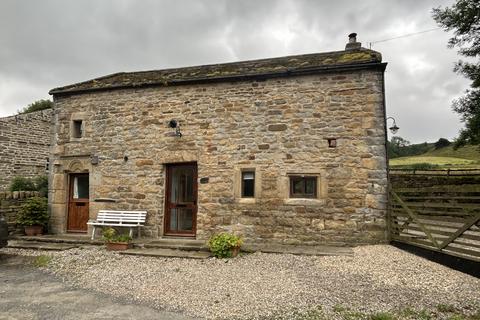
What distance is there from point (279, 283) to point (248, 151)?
375 cm

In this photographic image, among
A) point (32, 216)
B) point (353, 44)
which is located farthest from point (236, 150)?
point (32, 216)

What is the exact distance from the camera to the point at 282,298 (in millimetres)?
4422

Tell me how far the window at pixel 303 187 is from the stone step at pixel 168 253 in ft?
8.43

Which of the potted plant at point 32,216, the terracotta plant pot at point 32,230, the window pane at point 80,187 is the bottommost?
the terracotta plant pot at point 32,230

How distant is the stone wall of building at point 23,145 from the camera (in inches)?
595

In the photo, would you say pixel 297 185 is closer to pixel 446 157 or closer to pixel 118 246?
pixel 118 246

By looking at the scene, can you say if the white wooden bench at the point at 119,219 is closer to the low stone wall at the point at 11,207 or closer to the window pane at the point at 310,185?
the low stone wall at the point at 11,207

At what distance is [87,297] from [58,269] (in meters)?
2.06

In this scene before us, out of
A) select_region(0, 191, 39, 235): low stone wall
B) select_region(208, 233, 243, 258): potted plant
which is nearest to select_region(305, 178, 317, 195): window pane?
select_region(208, 233, 243, 258): potted plant

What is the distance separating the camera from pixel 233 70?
Answer: 8.75 m

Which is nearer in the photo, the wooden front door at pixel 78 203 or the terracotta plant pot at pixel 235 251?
the terracotta plant pot at pixel 235 251

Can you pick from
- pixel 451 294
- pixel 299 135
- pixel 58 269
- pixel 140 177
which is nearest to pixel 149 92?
pixel 140 177

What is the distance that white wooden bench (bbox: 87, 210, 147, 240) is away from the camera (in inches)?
334

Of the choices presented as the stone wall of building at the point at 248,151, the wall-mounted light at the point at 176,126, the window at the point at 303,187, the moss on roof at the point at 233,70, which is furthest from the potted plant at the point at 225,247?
the moss on roof at the point at 233,70
